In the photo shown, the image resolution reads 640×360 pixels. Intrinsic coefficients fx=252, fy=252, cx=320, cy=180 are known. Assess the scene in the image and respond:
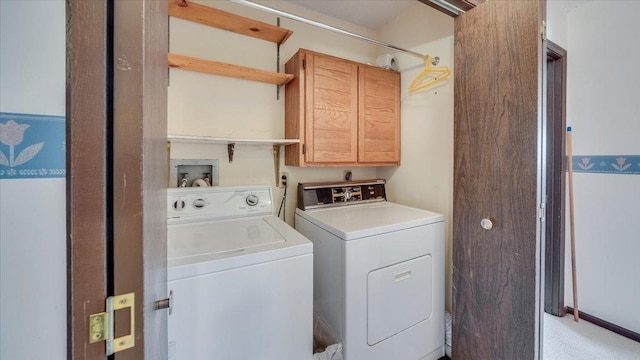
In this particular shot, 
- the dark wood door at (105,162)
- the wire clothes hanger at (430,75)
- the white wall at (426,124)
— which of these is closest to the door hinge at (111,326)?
the dark wood door at (105,162)

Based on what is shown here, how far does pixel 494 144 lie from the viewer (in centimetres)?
135

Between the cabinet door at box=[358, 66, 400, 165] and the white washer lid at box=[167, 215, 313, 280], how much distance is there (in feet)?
3.36

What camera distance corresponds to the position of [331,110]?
1.90 meters

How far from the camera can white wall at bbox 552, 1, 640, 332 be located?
177 cm

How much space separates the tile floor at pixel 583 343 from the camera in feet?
5.57

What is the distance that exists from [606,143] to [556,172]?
1.15 feet

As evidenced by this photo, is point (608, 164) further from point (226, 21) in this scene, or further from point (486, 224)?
point (226, 21)

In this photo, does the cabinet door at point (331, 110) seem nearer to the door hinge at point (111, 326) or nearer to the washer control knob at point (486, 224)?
the washer control knob at point (486, 224)

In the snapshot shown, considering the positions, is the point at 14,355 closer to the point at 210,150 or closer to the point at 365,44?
the point at 210,150

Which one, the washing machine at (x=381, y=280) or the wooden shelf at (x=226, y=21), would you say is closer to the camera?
the washing machine at (x=381, y=280)

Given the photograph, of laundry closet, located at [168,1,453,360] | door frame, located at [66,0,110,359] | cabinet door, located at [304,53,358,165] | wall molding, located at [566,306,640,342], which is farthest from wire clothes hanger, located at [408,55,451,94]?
wall molding, located at [566,306,640,342]

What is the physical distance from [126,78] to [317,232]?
1.34 metres

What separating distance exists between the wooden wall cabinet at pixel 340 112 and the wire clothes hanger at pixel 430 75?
0.69 feet

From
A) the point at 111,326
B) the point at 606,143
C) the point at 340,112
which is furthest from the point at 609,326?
the point at 111,326
